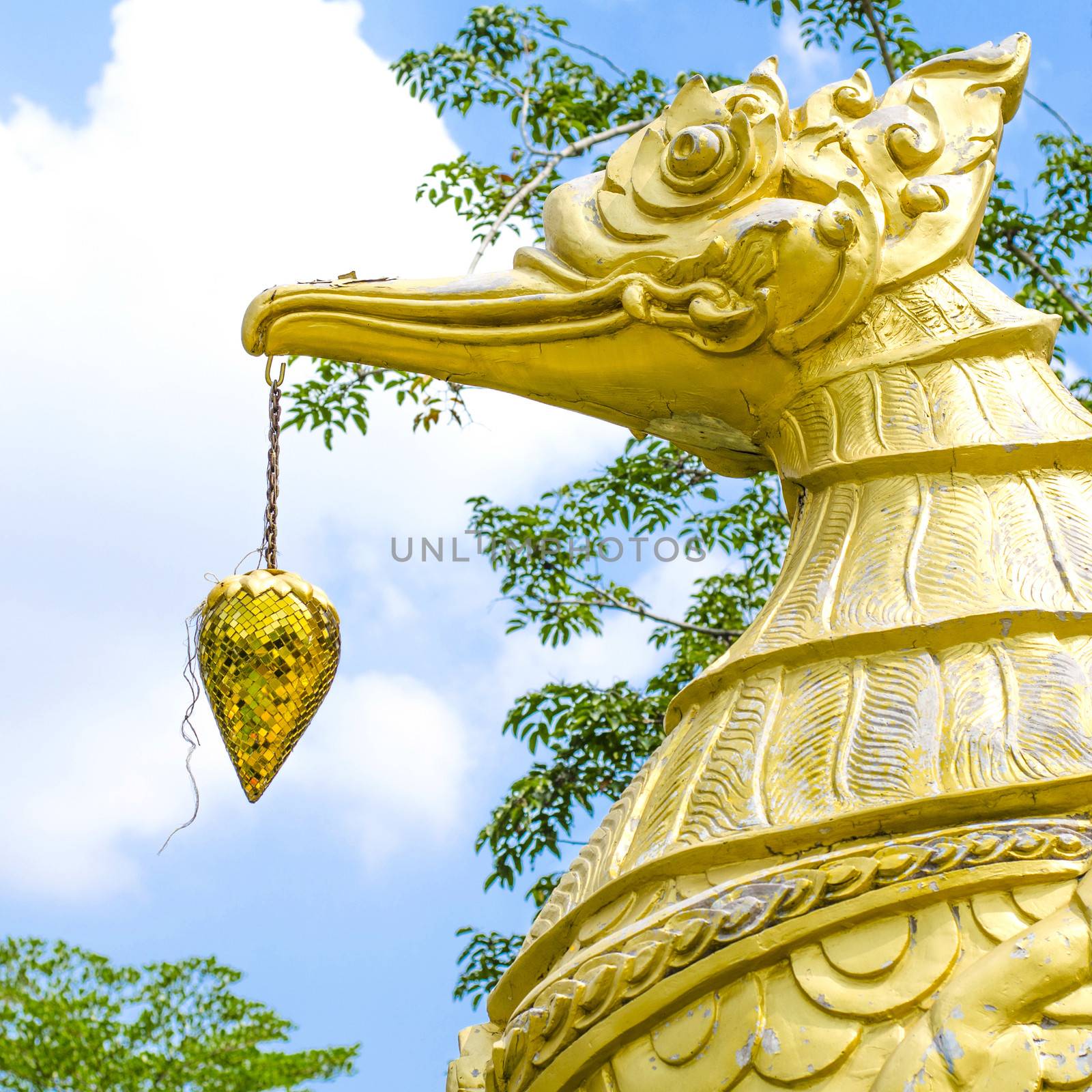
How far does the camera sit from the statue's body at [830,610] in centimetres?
175

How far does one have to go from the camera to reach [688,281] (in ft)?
8.64

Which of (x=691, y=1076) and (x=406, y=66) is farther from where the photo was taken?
(x=406, y=66)

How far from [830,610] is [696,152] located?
89 centimetres

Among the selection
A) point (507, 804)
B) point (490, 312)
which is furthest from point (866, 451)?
point (507, 804)

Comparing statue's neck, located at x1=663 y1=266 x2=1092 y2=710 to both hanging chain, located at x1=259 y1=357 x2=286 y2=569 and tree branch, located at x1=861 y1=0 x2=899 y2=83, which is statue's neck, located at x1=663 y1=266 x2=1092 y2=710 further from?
tree branch, located at x1=861 y1=0 x2=899 y2=83

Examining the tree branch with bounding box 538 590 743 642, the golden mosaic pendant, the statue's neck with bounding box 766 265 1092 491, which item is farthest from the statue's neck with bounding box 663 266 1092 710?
the tree branch with bounding box 538 590 743 642

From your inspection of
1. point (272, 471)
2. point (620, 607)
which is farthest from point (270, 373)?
point (620, 607)

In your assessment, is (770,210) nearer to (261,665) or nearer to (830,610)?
(830,610)

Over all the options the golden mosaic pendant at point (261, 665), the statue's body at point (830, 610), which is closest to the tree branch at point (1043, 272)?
the statue's body at point (830, 610)

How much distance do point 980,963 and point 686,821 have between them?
459mm

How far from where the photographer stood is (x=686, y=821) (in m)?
2.05

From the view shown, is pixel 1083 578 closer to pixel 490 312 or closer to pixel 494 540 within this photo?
pixel 490 312

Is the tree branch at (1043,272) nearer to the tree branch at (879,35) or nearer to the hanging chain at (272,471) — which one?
the tree branch at (879,35)

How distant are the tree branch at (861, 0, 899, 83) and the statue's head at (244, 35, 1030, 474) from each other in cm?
461
